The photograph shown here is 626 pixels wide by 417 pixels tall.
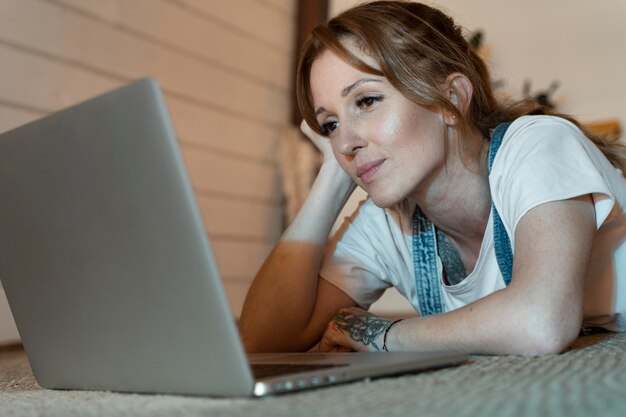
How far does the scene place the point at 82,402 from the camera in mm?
800

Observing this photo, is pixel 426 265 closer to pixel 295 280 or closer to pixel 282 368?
pixel 295 280

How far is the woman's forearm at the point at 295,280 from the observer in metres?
1.53

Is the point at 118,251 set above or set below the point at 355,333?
above

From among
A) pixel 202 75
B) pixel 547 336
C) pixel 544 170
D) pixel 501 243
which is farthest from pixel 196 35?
pixel 547 336

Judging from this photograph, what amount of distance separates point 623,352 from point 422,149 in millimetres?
469

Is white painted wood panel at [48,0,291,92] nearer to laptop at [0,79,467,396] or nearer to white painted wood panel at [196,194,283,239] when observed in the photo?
white painted wood panel at [196,194,283,239]

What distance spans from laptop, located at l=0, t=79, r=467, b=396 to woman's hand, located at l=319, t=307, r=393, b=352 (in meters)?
0.25

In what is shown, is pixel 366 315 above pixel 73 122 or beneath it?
beneath

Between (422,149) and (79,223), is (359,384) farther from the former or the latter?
(422,149)

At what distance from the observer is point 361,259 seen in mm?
1614

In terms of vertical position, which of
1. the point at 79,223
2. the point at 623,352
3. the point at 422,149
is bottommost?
Result: the point at 623,352

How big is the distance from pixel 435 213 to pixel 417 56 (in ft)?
1.01

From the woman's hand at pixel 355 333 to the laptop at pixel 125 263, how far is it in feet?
Result: 0.81

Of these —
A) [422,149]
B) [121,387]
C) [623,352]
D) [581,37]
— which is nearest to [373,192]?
[422,149]
